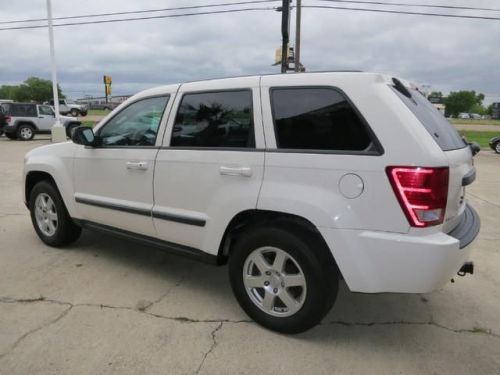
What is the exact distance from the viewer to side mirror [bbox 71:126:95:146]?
392 centimetres

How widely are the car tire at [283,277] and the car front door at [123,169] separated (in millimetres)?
1048

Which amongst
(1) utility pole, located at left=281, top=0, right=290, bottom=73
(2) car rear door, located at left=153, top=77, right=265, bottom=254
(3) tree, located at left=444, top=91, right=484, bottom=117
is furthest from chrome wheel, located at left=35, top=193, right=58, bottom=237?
(3) tree, located at left=444, top=91, right=484, bottom=117

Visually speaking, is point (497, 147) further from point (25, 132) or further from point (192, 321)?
Answer: point (25, 132)

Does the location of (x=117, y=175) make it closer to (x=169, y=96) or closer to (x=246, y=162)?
(x=169, y=96)

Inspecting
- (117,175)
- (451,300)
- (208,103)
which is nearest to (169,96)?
(208,103)

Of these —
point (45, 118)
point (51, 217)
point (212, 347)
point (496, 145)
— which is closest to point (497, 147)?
point (496, 145)

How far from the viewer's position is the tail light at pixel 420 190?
2.40 m

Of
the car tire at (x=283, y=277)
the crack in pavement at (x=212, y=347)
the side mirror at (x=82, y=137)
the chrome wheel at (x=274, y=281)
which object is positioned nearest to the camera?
the crack in pavement at (x=212, y=347)

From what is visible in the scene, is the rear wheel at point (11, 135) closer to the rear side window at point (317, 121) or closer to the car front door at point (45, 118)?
the car front door at point (45, 118)

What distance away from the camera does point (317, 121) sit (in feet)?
9.02

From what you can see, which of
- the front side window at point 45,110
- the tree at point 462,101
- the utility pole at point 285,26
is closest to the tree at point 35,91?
the front side window at point 45,110

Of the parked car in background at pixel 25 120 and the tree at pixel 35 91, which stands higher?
the tree at pixel 35 91

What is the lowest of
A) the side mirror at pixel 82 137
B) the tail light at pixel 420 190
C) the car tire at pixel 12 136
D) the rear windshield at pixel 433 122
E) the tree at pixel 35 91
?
the car tire at pixel 12 136

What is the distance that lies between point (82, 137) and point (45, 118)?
745 inches
